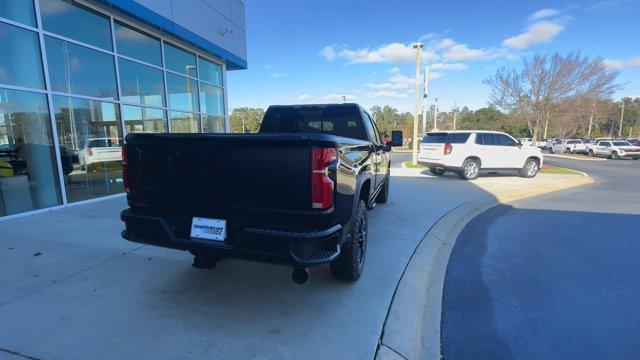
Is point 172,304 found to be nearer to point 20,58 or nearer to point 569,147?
point 20,58

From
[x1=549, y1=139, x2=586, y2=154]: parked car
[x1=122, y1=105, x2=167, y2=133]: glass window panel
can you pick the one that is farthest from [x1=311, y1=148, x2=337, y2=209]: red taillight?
[x1=549, y1=139, x2=586, y2=154]: parked car

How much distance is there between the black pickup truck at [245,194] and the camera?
2502 mm

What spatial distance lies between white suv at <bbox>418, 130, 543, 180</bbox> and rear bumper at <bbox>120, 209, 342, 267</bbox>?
10333 millimetres

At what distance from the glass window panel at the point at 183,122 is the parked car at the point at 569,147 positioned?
3564 centimetres

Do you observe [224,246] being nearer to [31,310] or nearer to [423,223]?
[31,310]

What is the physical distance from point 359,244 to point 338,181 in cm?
124

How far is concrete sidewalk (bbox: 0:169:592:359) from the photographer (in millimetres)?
2467

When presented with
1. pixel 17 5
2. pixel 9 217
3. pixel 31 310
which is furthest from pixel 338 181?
pixel 17 5

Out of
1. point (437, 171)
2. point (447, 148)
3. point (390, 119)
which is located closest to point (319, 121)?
point (447, 148)

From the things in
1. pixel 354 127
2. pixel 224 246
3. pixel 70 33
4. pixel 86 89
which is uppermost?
pixel 70 33

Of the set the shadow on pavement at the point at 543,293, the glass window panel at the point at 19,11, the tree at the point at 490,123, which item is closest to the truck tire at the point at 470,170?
the shadow on pavement at the point at 543,293

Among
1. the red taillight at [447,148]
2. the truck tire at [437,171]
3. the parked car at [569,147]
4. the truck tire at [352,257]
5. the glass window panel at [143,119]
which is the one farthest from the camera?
the parked car at [569,147]

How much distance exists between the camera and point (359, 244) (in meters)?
3.70

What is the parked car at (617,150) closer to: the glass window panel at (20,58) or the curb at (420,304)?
the curb at (420,304)
